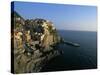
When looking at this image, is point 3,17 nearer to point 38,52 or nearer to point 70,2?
point 38,52

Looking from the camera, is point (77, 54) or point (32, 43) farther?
point (77, 54)

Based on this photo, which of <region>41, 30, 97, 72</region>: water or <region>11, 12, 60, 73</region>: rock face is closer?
<region>11, 12, 60, 73</region>: rock face

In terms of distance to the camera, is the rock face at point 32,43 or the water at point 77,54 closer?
the rock face at point 32,43

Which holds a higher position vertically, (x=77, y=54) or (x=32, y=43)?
(x=32, y=43)

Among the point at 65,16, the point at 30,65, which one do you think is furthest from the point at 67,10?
the point at 30,65
